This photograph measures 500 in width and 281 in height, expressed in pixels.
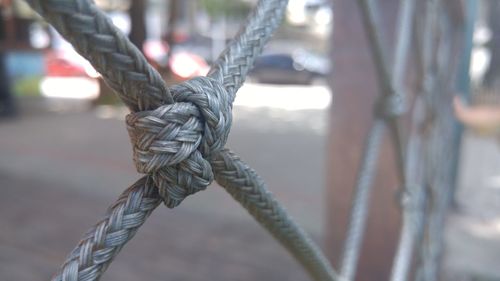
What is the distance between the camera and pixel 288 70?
2022 centimetres

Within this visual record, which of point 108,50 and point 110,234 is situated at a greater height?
point 108,50

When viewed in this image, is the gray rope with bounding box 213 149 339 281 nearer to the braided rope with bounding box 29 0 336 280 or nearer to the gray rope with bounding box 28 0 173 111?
the braided rope with bounding box 29 0 336 280

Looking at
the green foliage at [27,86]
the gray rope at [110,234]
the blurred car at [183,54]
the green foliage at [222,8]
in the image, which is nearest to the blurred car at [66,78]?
the green foliage at [27,86]

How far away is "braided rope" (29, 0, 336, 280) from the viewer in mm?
594

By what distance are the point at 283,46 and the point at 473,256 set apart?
23449 mm

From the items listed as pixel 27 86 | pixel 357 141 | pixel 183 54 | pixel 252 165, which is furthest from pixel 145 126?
pixel 183 54

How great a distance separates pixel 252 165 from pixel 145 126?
4920 mm

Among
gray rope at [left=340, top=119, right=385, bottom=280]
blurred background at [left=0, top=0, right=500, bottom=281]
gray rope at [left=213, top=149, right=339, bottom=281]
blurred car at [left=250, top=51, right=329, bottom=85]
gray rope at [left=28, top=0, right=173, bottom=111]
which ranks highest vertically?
gray rope at [left=28, top=0, right=173, bottom=111]

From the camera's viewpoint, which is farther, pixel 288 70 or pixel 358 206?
pixel 288 70

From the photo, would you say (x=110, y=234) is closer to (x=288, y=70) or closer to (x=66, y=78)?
(x=66, y=78)

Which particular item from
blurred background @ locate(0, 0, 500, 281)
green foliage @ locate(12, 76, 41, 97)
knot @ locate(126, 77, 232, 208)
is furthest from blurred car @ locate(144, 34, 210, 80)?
knot @ locate(126, 77, 232, 208)

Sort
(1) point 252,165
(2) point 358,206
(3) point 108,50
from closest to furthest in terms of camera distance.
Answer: (3) point 108,50 → (2) point 358,206 → (1) point 252,165

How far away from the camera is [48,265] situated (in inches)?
136

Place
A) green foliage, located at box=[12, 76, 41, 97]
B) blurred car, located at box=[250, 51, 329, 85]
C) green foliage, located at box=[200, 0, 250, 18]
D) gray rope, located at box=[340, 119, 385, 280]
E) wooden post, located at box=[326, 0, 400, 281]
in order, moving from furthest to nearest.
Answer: green foliage, located at box=[200, 0, 250, 18]
blurred car, located at box=[250, 51, 329, 85]
green foliage, located at box=[12, 76, 41, 97]
wooden post, located at box=[326, 0, 400, 281]
gray rope, located at box=[340, 119, 385, 280]
